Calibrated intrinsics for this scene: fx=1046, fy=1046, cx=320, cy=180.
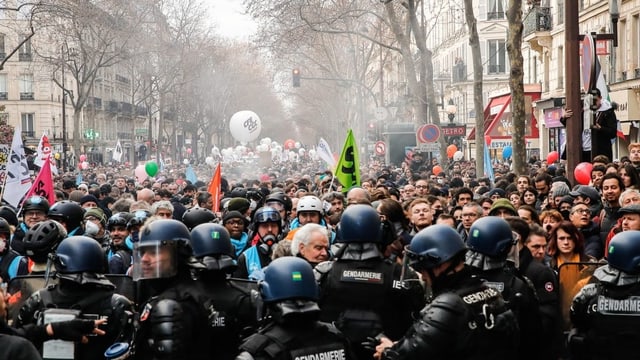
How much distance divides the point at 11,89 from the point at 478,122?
2072 inches

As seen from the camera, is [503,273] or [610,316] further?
[503,273]

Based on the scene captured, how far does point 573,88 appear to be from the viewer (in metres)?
14.9

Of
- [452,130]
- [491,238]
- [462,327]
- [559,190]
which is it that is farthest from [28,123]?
[462,327]

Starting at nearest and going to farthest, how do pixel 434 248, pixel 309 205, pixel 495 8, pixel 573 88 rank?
pixel 434 248 → pixel 309 205 → pixel 573 88 → pixel 495 8

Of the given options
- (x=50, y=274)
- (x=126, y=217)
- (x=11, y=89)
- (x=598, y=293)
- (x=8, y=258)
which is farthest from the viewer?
(x=11, y=89)

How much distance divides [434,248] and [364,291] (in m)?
0.92

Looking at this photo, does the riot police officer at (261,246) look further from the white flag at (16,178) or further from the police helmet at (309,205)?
the white flag at (16,178)

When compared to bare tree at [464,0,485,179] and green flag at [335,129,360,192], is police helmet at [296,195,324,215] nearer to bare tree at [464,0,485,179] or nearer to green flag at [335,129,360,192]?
green flag at [335,129,360,192]

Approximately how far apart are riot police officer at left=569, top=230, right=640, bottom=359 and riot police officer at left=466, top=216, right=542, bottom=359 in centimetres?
29

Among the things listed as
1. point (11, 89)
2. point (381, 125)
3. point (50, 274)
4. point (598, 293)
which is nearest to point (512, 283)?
point (598, 293)

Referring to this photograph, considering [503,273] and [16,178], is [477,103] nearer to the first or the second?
[16,178]

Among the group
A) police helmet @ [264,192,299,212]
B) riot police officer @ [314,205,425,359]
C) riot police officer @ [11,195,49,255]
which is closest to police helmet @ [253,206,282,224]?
police helmet @ [264,192,299,212]

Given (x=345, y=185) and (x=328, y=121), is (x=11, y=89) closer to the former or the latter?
(x=328, y=121)

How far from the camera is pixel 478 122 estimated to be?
80.0ft
